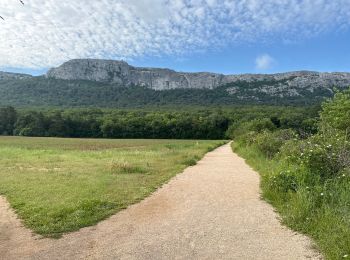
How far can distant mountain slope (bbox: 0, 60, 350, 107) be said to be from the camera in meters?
138

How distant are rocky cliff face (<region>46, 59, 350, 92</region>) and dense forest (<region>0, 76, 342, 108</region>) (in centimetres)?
291

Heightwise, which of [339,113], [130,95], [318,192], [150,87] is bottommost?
[318,192]

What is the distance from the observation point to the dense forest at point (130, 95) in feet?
439

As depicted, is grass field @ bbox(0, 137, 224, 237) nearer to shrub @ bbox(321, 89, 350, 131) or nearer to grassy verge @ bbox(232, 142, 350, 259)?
grassy verge @ bbox(232, 142, 350, 259)

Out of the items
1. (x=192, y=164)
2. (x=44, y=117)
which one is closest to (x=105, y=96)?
(x=44, y=117)

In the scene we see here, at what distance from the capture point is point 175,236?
690 cm

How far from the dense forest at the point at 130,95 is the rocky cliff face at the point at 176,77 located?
291 cm

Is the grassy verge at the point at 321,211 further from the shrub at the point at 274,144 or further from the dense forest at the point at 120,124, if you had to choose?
the dense forest at the point at 120,124

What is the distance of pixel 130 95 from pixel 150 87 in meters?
26.1

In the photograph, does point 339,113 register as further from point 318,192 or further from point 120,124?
point 120,124

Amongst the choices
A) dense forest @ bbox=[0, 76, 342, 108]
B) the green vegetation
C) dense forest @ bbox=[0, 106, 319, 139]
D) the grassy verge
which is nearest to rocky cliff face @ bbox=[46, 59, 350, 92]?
dense forest @ bbox=[0, 76, 342, 108]

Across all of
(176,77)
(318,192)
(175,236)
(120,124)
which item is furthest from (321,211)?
(176,77)

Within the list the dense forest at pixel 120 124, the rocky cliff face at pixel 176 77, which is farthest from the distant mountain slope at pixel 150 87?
the dense forest at pixel 120 124

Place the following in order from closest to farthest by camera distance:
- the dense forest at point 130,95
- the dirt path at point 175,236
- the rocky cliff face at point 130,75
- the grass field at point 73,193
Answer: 1. the dirt path at point 175,236
2. the grass field at point 73,193
3. the dense forest at point 130,95
4. the rocky cliff face at point 130,75
